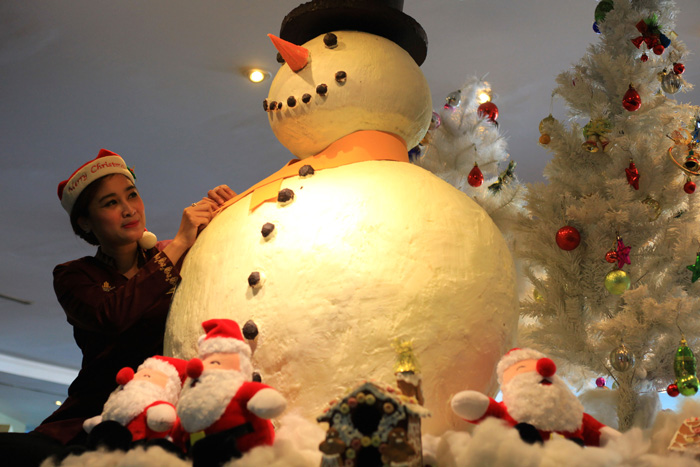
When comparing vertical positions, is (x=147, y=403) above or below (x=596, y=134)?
below

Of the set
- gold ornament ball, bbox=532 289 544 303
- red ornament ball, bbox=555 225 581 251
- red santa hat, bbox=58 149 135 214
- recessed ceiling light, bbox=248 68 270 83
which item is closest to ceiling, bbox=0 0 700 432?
recessed ceiling light, bbox=248 68 270 83

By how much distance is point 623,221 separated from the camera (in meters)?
1.81

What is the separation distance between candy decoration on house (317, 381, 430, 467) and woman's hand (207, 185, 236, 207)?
30.2 inches

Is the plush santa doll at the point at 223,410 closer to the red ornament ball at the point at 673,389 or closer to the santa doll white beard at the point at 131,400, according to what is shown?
the santa doll white beard at the point at 131,400

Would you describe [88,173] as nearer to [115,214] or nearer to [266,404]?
[115,214]

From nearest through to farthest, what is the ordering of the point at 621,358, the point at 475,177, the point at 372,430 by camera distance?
the point at 372,430 < the point at 621,358 < the point at 475,177

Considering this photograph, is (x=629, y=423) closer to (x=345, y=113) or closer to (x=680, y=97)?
(x=345, y=113)

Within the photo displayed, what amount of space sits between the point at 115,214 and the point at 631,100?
1.40 meters

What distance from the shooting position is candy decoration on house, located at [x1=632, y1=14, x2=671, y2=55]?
1.92 m

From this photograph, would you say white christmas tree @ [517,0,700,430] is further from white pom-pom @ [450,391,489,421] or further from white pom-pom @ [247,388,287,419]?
white pom-pom @ [247,388,287,419]

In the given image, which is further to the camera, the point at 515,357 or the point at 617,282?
the point at 617,282

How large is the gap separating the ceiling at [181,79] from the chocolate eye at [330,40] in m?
0.91

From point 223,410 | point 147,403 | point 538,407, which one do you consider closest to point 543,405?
point 538,407

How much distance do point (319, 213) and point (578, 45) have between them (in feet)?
5.95
